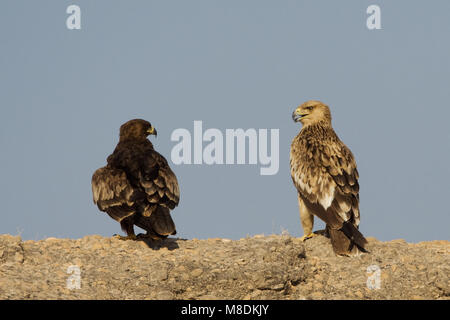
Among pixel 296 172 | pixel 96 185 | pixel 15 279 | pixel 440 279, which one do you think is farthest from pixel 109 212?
pixel 440 279

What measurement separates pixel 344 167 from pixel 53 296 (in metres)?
6.51

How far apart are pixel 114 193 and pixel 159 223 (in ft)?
3.67

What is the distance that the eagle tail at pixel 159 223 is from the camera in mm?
14867

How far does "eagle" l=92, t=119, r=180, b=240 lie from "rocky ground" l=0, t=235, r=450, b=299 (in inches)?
20.7

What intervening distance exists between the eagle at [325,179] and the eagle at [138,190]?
106 inches

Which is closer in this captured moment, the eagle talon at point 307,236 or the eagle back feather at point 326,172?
the eagle back feather at point 326,172

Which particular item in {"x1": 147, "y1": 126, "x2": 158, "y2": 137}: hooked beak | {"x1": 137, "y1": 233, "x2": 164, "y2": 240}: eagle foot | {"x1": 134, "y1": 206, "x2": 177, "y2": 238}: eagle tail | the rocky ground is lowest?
the rocky ground

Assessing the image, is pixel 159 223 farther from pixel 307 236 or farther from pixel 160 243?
pixel 307 236

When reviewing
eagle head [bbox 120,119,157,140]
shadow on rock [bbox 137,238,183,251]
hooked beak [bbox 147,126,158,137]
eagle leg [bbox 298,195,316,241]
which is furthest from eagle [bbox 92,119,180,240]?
eagle leg [bbox 298,195,316,241]

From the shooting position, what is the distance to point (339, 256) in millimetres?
15133

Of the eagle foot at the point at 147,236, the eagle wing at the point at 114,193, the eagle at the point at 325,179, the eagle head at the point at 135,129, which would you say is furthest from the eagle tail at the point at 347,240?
the eagle head at the point at 135,129

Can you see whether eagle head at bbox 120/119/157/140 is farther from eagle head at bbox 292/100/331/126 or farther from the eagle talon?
the eagle talon

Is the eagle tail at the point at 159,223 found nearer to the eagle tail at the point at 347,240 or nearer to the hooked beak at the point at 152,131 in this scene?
the hooked beak at the point at 152,131

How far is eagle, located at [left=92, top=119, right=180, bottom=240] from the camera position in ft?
49.0
